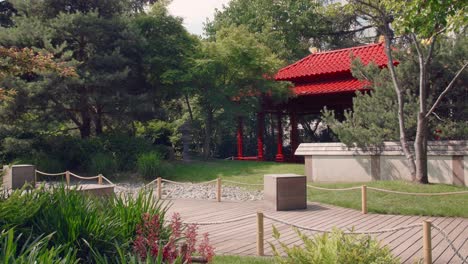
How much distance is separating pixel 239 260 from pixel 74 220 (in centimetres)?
260

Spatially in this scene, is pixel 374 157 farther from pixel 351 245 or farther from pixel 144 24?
pixel 144 24

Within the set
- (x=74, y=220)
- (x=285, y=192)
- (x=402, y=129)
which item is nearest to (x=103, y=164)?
(x=285, y=192)

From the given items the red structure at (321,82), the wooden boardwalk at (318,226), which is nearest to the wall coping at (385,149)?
the red structure at (321,82)

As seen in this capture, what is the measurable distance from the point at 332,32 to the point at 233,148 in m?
13.9

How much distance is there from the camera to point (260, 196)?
15.1 metres

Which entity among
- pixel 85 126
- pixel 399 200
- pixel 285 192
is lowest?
pixel 399 200

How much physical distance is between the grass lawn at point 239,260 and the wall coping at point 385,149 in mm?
9827

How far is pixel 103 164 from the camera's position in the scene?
2016 cm

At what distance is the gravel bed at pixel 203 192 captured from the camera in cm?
1508

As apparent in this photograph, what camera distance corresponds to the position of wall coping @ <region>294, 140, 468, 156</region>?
14.5 meters

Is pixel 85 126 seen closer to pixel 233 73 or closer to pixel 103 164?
pixel 103 164

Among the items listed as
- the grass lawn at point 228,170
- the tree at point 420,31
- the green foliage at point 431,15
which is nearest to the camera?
the green foliage at point 431,15

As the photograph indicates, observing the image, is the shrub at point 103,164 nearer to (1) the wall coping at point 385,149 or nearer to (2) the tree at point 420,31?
(1) the wall coping at point 385,149

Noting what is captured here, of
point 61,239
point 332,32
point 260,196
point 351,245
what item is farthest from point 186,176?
point 332,32
